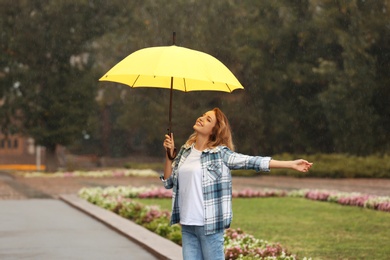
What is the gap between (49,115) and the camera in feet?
148

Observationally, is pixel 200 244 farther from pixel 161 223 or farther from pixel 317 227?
pixel 317 227

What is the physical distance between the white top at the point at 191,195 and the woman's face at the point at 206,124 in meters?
0.21

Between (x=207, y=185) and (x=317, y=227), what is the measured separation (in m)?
9.33

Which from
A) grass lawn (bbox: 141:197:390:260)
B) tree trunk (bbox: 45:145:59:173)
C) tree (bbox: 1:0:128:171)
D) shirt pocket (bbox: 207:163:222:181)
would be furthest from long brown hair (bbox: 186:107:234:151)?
tree trunk (bbox: 45:145:59:173)

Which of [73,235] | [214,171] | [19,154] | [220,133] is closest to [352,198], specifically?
[73,235]

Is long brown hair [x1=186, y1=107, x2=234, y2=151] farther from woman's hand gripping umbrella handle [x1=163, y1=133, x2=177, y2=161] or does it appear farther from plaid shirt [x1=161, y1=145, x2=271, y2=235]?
woman's hand gripping umbrella handle [x1=163, y1=133, x2=177, y2=161]

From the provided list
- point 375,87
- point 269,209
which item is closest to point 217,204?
point 269,209

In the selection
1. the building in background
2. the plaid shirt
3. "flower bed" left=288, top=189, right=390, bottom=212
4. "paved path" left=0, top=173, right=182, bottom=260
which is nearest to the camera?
the plaid shirt

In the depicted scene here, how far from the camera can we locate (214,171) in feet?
20.5

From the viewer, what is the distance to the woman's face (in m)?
6.34

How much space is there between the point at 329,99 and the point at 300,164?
1114 inches

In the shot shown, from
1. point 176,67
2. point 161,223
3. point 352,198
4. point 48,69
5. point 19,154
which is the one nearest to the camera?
point 176,67

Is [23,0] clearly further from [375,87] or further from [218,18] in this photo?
[375,87]

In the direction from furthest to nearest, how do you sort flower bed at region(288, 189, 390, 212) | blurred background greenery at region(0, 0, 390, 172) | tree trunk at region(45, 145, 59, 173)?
tree trunk at region(45, 145, 59, 173), blurred background greenery at region(0, 0, 390, 172), flower bed at region(288, 189, 390, 212)
